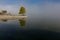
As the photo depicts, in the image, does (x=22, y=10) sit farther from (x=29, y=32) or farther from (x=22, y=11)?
(x=29, y=32)

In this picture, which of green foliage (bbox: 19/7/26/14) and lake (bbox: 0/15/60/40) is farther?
green foliage (bbox: 19/7/26/14)

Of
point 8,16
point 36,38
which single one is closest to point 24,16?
point 8,16

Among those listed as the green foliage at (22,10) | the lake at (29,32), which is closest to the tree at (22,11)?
the green foliage at (22,10)

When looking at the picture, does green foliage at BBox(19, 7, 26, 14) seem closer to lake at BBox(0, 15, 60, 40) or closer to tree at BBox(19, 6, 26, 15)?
tree at BBox(19, 6, 26, 15)

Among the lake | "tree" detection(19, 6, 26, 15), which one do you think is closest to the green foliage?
"tree" detection(19, 6, 26, 15)

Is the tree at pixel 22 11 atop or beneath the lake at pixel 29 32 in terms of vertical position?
atop

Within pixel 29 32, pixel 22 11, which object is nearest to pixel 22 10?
pixel 22 11

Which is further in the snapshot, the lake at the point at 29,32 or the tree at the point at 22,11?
the tree at the point at 22,11

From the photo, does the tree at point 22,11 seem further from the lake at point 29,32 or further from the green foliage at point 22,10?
the lake at point 29,32

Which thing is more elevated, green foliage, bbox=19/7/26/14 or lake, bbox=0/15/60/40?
green foliage, bbox=19/7/26/14

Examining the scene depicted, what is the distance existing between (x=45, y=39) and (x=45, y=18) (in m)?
5.22

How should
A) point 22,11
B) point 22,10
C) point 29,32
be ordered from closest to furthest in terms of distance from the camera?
point 29,32 < point 22,10 < point 22,11

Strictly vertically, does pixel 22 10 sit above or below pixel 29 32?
above

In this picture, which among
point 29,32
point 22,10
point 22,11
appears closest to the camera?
point 29,32
